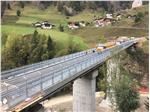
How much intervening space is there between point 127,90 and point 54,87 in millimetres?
18569

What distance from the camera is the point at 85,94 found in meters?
41.1

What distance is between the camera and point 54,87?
77.7ft

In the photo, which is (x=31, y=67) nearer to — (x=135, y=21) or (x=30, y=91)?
(x=30, y=91)

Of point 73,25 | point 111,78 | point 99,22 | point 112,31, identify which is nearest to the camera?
point 111,78

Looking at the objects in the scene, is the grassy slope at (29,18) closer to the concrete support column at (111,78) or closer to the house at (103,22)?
the house at (103,22)

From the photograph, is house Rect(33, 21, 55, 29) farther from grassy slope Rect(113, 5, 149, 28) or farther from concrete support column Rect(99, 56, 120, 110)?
concrete support column Rect(99, 56, 120, 110)

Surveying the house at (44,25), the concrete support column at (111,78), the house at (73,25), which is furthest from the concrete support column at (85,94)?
the house at (73,25)

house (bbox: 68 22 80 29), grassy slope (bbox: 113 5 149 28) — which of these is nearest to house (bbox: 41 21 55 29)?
house (bbox: 68 22 80 29)

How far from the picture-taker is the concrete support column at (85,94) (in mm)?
40969

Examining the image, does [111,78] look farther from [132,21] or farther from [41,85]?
[132,21]

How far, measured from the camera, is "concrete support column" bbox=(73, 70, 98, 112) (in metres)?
41.0

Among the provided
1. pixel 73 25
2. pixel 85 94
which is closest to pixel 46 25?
pixel 73 25

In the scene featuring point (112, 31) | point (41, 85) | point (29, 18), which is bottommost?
point (112, 31)

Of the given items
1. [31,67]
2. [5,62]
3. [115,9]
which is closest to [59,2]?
[115,9]
